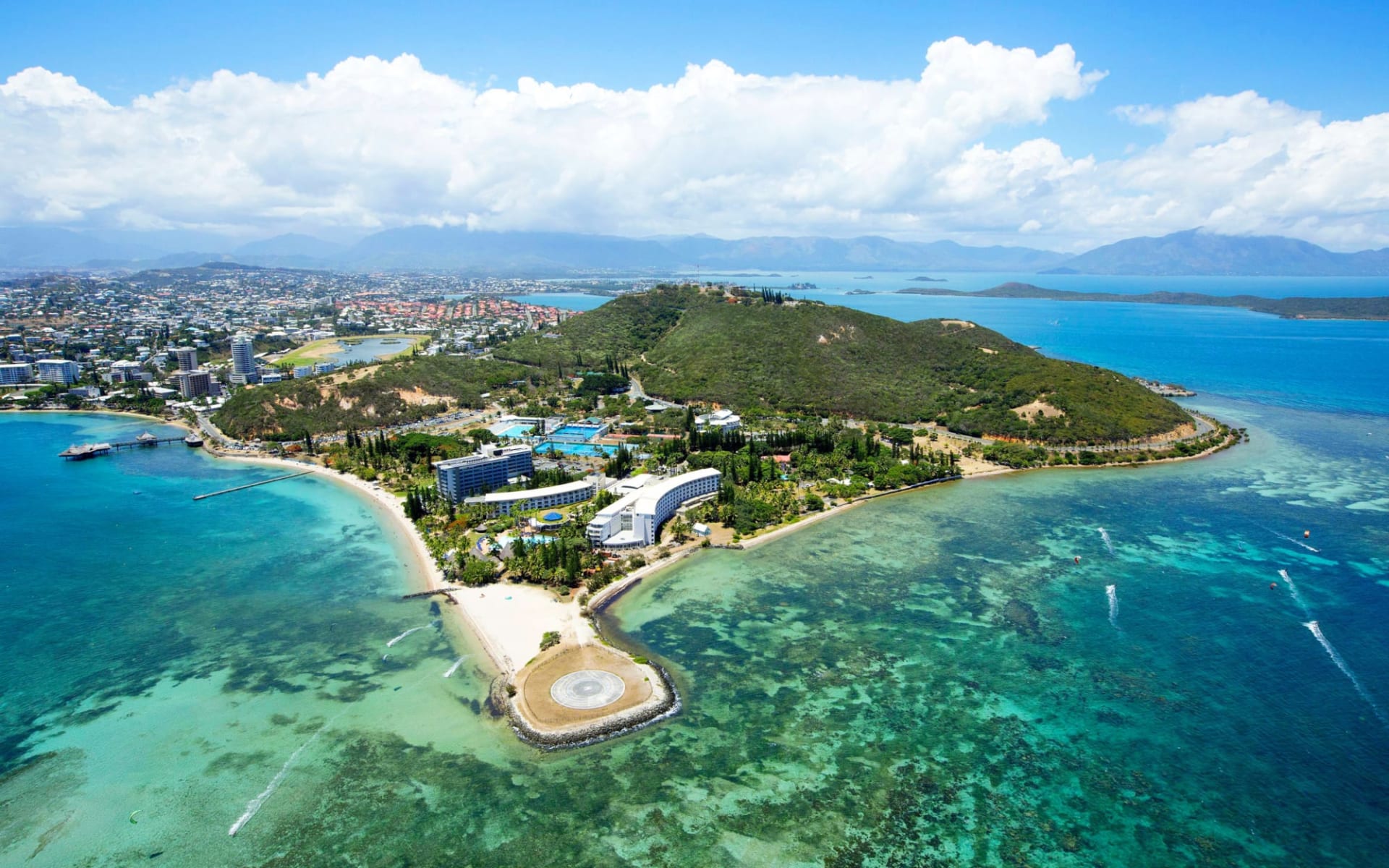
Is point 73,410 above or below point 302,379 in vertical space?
below

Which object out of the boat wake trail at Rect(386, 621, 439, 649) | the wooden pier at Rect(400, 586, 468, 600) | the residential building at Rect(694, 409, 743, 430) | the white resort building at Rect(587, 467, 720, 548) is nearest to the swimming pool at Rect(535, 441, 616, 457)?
the residential building at Rect(694, 409, 743, 430)

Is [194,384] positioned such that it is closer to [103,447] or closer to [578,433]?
[103,447]

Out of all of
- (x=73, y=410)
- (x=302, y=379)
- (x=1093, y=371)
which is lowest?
(x=73, y=410)

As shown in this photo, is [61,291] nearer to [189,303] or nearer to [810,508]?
[189,303]

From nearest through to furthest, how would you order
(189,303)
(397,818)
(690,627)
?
(397,818)
(690,627)
(189,303)

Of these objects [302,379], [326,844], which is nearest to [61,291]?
[302,379]

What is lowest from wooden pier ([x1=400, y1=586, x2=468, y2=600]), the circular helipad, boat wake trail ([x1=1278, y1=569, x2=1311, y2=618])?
wooden pier ([x1=400, y1=586, x2=468, y2=600])

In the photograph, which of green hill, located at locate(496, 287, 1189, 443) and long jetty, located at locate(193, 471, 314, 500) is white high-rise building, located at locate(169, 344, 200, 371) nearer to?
green hill, located at locate(496, 287, 1189, 443)
